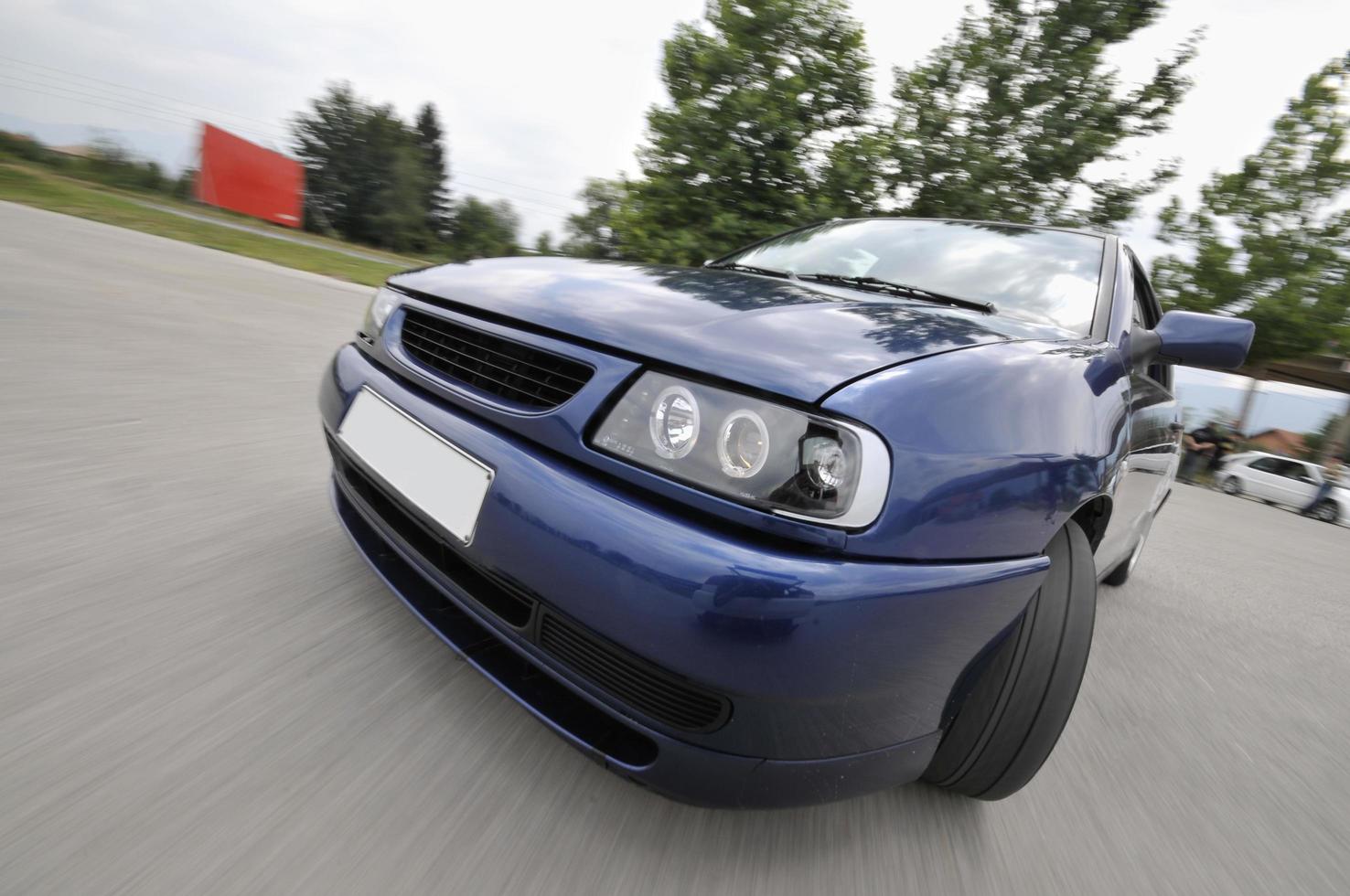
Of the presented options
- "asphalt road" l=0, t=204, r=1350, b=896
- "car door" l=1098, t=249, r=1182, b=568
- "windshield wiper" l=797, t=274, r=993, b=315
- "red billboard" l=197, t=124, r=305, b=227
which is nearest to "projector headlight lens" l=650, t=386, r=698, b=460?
"asphalt road" l=0, t=204, r=1350, b=896

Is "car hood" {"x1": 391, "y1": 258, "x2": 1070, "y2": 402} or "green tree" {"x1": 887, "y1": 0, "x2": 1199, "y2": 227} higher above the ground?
"green tree" {"x1": 887, "y1": 0, "x2": 1199, "y2": 227}

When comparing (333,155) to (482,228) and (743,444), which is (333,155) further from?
(743,444)

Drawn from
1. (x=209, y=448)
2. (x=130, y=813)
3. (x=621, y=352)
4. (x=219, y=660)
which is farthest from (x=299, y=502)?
(x=621, y=352)

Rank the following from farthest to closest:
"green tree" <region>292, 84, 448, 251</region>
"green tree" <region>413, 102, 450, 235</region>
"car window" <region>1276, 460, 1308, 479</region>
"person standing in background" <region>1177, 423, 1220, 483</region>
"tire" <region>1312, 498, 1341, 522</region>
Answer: "green tree" <region>413, 102, 450, 235</region> < "green tree" <region>292, 84, 448, 251</region> < "person standing in background" <region>1177, 423, 1220, 483</region> < "car window" <region>1276, 460, 1308, 479</region> < "tire" <region>1312, 498, 1341, 522</region>

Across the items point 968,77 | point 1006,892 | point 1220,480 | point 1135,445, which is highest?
point 968,77

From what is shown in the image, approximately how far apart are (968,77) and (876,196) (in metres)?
2.60

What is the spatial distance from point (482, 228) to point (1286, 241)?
67.2m

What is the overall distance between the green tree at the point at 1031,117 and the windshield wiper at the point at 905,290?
33.9 feet

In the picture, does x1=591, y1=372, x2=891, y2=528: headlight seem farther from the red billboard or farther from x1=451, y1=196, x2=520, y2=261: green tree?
x1=451, y1=196, x2=520, y2=261: green tree

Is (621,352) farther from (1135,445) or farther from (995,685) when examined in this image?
(1135,445)

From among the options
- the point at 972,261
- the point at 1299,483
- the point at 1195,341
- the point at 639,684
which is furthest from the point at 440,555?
the point at 1299,483

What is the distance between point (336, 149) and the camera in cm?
A: 5497

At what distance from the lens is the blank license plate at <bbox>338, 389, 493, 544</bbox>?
49.0 inches

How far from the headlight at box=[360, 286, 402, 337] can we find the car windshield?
44.5 inches
